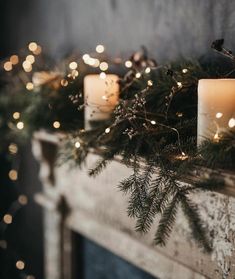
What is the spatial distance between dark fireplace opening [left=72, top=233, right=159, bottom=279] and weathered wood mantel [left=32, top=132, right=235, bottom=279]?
42 mm

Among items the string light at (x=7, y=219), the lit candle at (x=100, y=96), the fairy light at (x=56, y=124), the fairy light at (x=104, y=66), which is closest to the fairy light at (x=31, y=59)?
the fairy light at (x=104, y=66)

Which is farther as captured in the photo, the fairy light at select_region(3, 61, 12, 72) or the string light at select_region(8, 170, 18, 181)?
the string light at select_region(8, 170, 18, 181)

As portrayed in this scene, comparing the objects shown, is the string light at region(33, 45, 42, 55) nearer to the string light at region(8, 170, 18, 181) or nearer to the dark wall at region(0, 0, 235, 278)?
the dark wall at region(0, 0, 235, 278)

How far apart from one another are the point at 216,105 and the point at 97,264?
1079 millimetres

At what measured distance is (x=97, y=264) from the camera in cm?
196

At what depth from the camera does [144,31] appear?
1680mm

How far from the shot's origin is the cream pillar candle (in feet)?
3.59

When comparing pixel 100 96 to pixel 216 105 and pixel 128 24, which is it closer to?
pixel 128 24

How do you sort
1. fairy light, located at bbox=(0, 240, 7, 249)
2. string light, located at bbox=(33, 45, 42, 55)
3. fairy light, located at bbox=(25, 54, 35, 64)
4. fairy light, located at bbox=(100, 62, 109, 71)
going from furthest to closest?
1. fairy light, located at bbox=(0, 240, 7, 249)
2. string light, located at bbox=(33, 45, 42, 55)
3. fairy light, located at bbox=(25, 54, 35, 64)
4. fairy light, located at bbox=(100, 62, 109, 71)

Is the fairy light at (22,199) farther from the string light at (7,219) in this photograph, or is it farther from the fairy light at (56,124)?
the fairy light at (56,124)

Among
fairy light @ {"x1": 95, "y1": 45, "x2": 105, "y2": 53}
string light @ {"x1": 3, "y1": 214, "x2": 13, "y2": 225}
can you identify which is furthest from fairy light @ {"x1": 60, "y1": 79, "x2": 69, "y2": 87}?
string light @ {"x1": 3, "y1": 214, "x2": 13, "y2": 225}

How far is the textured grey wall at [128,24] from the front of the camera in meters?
1.42

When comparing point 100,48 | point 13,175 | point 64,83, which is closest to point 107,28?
point 100,48

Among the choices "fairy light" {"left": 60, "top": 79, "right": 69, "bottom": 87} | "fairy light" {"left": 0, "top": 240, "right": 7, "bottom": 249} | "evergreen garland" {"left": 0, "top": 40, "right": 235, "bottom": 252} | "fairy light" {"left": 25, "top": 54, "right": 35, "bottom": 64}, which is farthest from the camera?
"fairy light" {"left": 0, "top": 240, "right": 7, "bottom": 249}
